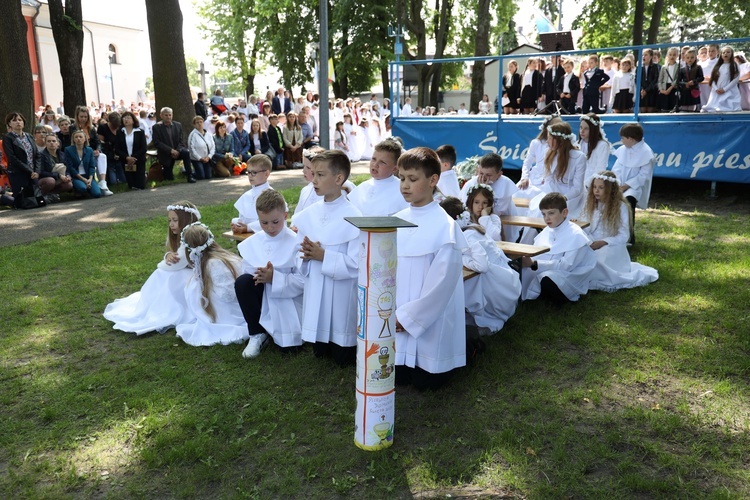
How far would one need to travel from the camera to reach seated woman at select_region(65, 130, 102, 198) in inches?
485

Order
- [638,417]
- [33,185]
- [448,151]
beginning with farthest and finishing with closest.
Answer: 1. [33,185]
2. [448,151]
3. [638,417]

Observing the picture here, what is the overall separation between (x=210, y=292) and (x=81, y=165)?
336 inches

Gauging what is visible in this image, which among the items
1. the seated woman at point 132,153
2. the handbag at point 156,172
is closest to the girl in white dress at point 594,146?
the seated woman at point 132,153

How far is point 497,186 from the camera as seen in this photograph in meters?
7.10

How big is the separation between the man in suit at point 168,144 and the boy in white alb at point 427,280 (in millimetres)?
11655

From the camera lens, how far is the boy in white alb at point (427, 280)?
392 centimetres

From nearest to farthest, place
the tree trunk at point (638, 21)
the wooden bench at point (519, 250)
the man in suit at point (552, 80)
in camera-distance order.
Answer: the wooden bench at point (519, 250) → the man in suit at point (552, 80) → the tree trunk at point (638, 21)

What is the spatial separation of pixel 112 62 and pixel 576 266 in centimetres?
5006

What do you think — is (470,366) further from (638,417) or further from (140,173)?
(140,173)

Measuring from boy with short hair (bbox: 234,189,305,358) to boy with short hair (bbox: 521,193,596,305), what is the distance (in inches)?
91.8

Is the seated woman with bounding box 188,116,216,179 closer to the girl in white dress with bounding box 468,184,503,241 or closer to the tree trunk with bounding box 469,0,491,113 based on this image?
the tree trunk with bounding box 469,0,491,113

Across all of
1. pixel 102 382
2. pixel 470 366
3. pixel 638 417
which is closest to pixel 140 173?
pixel 102 382

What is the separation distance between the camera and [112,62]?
48469 mm

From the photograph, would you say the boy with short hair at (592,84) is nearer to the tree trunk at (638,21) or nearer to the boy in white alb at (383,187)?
the tree trunk at (638,21)
